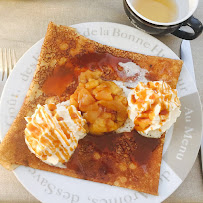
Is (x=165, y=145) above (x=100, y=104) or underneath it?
underneath

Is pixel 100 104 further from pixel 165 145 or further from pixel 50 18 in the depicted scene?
pixel 50 18

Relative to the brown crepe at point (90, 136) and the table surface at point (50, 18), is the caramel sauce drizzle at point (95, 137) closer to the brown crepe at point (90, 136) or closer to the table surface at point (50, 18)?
the brown crepe at point (90, 136)

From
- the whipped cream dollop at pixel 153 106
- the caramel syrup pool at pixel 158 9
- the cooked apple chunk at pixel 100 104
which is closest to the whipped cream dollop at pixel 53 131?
the cooked apple chunk at pixel 100 104

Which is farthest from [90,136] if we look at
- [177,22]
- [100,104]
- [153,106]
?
[177,22]

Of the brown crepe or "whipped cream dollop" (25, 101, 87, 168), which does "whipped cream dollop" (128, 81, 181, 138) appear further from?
"whipped cream dollop" (25, 101, 87, 168)

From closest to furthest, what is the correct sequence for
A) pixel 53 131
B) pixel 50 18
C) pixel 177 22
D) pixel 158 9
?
pixel 53 131 → pixel 177 22 → pixel 158 9 → pixel 50 18

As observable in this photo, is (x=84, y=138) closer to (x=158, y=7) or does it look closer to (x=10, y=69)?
(x=10, y=69)
